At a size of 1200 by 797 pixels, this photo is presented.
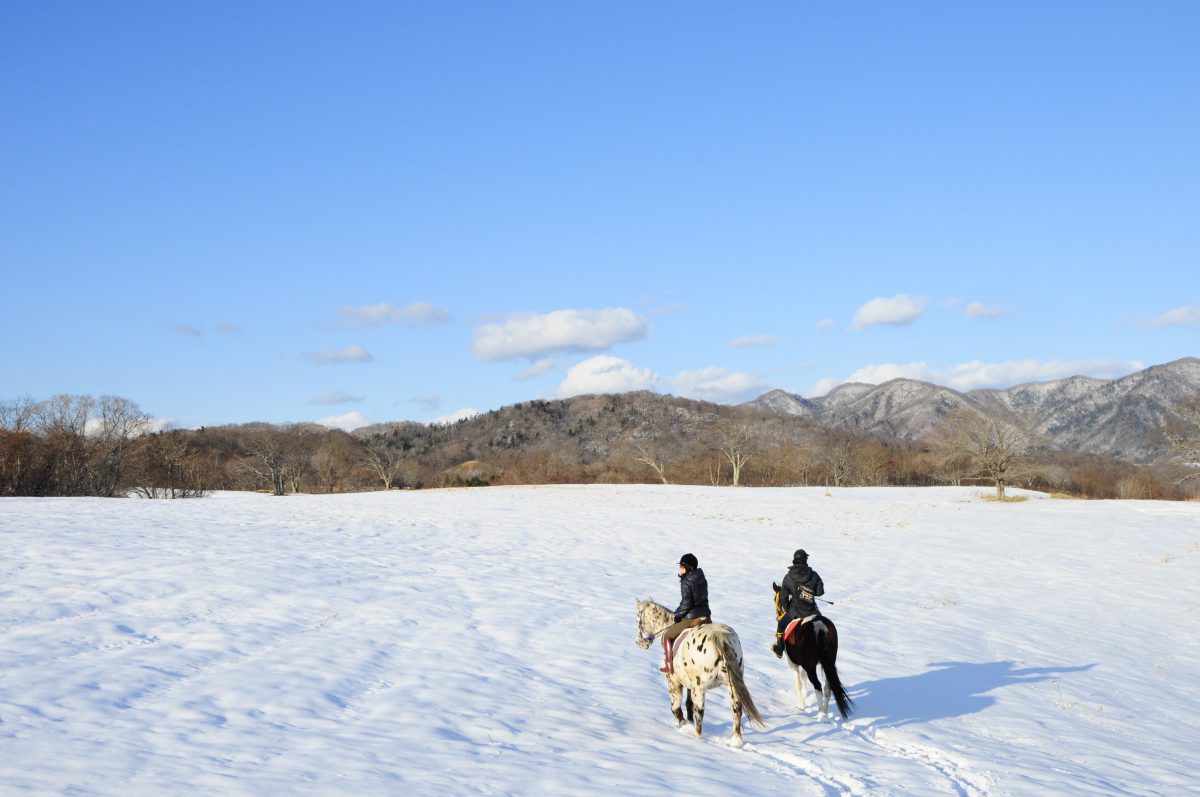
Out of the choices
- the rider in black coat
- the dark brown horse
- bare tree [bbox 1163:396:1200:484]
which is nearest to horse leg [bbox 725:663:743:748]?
the dark brown horse

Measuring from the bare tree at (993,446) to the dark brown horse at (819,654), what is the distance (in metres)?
53.1

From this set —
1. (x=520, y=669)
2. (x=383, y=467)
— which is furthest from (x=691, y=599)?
(x=383, y=467)

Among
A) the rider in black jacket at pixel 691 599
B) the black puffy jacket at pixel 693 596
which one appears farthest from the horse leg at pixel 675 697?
the black puffy jacket at pixel 693 596

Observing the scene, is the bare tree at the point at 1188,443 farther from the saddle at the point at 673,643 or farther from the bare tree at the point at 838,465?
the saddle at the point at 673,643

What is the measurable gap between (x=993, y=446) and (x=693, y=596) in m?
58.2

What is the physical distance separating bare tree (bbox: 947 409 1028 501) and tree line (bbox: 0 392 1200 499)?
0.12 metres

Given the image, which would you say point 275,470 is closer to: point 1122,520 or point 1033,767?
point 1122,520

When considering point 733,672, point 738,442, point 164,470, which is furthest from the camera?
point 738,442

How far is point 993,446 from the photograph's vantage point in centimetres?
6100

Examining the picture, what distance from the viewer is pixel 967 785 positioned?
890 centimetres

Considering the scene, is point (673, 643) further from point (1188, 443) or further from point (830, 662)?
point (1188, 443)

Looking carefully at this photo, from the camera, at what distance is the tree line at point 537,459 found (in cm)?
5912

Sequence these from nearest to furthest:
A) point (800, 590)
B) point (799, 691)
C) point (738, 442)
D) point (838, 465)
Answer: point (800, 590)
point (799, 691)
point (738, 442)
point (838, 465)

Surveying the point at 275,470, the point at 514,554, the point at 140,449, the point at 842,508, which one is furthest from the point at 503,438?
the point at 514,554
